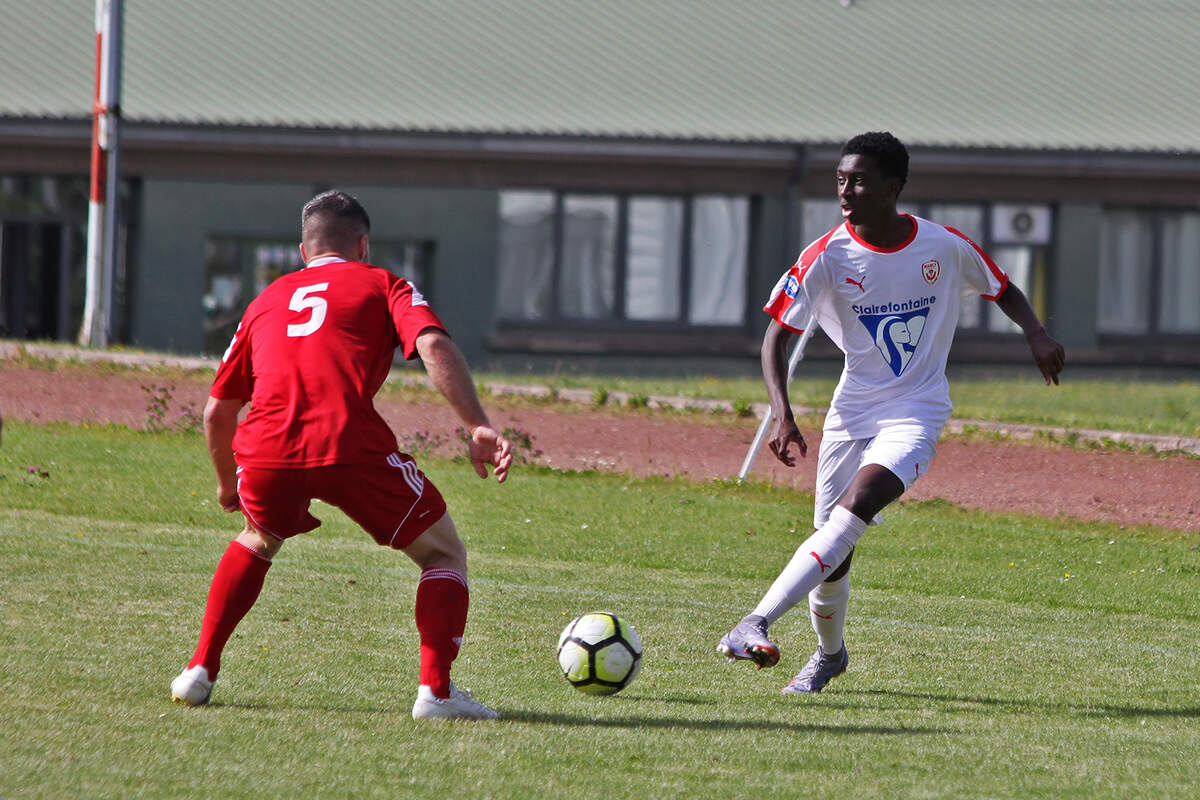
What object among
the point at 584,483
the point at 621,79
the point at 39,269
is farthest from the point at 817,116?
the point at 584,483

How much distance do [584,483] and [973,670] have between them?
21.7ft

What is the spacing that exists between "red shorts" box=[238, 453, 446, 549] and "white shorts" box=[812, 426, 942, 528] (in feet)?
5.36

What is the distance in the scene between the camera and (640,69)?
27.2 m

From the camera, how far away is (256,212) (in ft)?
80.5

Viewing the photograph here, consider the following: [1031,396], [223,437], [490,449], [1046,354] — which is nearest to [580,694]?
[490,449]

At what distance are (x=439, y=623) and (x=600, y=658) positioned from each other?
2.30 ft

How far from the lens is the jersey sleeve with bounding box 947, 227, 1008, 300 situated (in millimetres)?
6125

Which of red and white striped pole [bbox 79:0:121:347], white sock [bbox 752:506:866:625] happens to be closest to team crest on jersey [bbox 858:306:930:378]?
white sock [bbox 752:506:866:625]

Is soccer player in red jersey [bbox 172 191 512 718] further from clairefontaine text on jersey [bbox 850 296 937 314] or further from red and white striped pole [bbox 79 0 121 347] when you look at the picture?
red and white striped pole [bbox 79 0 121 347]

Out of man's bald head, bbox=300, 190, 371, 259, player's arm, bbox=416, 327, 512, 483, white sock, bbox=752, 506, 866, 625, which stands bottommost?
white sock, bbox=752, 506, 866, 625

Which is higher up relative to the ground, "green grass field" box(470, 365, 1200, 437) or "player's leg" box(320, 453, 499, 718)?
"player's leg" box(320, 453, 499, 718)

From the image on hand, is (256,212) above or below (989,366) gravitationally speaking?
above

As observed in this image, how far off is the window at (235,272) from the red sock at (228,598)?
19394 mm

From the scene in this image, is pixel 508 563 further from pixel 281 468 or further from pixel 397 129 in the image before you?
pixel 397 129
